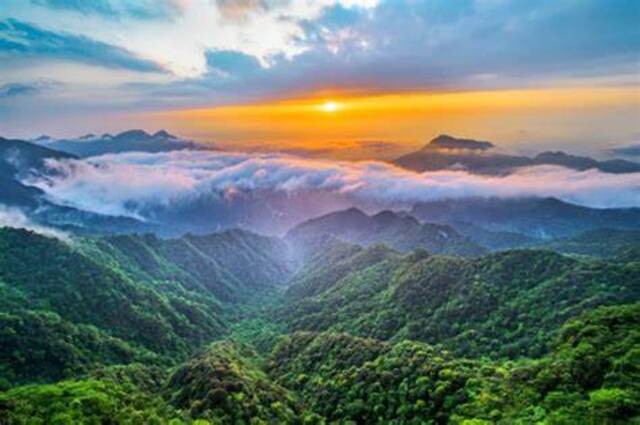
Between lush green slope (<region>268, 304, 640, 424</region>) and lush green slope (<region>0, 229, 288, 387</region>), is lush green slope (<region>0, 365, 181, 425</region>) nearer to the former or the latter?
lush green slope (<region>268, 304, 640, 424</region>)

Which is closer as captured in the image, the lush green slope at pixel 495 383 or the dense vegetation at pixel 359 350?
the lush green slope at pixel 495 383

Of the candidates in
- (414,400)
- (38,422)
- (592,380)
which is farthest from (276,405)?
(592,380)

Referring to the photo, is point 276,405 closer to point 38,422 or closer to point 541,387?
point 38,422

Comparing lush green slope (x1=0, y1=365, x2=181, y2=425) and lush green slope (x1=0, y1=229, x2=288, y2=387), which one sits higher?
lush green slope (x1=0, y1=365, x2=181, y2=425)

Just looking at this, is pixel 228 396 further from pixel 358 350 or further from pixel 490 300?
pixel 490 300

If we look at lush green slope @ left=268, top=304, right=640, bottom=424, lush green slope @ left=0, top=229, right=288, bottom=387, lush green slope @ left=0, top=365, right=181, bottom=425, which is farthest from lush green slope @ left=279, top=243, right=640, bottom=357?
lush green slope @ left=0, top=365, right=181, bottom=425

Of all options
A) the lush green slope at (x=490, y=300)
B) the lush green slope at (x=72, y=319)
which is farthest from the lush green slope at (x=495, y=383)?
the lush green slope at (x=72, y=319)

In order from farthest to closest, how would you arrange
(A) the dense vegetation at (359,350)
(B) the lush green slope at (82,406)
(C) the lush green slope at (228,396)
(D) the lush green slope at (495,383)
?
(C) the lush green slope at (228,396) < (A) the dense vegetation at (359,350) < (B) the lush green slope at (82,406) < (D) the lush green slope at (495,383)

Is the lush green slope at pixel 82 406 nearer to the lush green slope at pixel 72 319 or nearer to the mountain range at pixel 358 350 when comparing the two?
the mountain range at pixel 358 350
